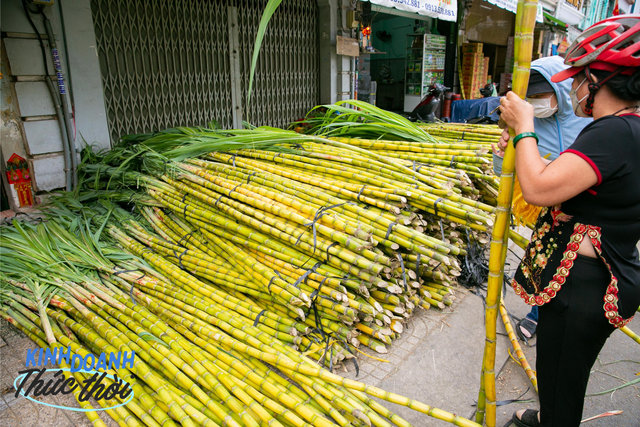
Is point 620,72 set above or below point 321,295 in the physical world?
above

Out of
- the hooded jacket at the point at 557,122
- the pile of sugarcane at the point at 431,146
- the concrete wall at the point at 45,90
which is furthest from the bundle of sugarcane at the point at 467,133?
the concrete wall at the point at 45,90

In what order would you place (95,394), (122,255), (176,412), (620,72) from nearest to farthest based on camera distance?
(620,72) → (176,412) → (95,394) → (122,255)

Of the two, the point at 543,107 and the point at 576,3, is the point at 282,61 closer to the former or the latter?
the point at 543,107

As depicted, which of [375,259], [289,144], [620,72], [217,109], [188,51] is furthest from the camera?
[217,109]

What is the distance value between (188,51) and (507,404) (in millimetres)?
5340

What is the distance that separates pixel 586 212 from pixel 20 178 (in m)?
4.73

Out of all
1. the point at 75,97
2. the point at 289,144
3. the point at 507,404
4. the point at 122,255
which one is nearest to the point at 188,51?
the point at 75,97

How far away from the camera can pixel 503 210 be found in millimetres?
1513

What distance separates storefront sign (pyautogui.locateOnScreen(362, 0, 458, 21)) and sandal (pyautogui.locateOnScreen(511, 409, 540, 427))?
16.1 feet

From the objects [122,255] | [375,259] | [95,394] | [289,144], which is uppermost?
[289,144]

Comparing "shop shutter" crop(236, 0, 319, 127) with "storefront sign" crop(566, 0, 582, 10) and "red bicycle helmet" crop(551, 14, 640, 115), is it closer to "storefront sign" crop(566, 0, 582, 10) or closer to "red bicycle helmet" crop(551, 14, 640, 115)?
"red bicycle helmet" crop(551, 14, 640, 115)

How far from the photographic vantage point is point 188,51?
534 centimetres

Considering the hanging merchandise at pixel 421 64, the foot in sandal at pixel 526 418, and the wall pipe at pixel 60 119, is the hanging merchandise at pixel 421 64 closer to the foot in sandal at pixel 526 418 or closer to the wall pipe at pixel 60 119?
the wall pipe at pixel 60 119

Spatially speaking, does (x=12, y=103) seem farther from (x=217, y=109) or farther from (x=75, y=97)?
(x=217, y=109)
